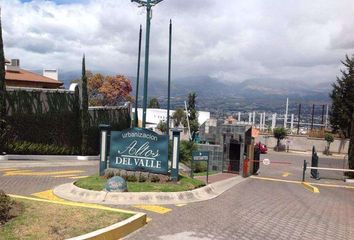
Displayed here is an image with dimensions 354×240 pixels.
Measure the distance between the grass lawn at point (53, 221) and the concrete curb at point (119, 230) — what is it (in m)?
0.21

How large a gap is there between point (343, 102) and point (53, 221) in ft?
169

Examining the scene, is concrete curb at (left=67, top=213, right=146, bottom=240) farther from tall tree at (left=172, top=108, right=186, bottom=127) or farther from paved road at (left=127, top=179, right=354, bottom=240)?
tall tree at (left=172, top=108, right=186, bottom=127)

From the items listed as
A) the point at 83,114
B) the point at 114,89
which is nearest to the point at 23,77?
the point at 83,114

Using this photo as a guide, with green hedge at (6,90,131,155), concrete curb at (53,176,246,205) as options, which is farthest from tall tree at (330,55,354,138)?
concrete curb at (53,176,246,205)

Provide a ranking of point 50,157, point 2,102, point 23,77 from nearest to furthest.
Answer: point 2,102, point 50,157, point 23,77

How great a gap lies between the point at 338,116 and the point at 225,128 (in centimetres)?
3308

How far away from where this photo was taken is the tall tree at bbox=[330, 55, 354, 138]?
5359cm

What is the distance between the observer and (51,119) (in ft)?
88.9

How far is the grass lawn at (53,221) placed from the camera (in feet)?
25.2

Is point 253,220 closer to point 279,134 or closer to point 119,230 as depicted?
point 119,230

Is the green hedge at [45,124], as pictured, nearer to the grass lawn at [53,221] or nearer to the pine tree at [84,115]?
the pine tree at [84,115]

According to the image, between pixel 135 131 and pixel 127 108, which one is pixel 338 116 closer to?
pixel 127 108

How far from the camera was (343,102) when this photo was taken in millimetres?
54469

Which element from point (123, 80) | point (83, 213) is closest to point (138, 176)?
point (83, 213)
